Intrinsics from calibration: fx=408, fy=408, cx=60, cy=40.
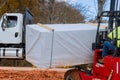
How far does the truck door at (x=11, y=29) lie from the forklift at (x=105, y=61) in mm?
8682

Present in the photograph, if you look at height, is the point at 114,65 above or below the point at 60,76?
above

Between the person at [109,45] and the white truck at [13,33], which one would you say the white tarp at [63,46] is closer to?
the person at [109,45]

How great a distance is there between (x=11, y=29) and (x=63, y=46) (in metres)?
9.73

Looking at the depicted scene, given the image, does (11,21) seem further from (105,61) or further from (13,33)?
(105,61)

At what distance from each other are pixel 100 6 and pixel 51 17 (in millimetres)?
14046

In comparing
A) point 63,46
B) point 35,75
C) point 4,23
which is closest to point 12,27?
point 4,23

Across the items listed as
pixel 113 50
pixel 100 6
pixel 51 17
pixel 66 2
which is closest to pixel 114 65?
pixel 113 50

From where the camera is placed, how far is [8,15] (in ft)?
70.1

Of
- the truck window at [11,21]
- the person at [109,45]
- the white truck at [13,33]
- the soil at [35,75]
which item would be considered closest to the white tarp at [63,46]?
the person at [109,45]

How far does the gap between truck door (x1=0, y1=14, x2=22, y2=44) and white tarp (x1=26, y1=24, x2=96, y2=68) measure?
29.4 feet

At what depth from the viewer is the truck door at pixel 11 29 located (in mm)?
21328

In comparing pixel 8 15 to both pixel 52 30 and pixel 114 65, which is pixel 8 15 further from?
pixel 114 65

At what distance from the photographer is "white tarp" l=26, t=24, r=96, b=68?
12.1 m

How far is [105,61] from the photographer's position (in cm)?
1120
